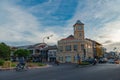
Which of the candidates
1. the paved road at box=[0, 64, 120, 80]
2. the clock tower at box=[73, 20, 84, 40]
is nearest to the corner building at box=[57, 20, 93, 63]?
the clock tower at box=[73, 20, 84, 40]

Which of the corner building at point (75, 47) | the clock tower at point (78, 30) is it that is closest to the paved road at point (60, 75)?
the corner building at point (75, 47)

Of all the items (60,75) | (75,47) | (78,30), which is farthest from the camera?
(78,30)

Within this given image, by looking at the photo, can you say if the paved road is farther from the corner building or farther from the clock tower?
the clock tower

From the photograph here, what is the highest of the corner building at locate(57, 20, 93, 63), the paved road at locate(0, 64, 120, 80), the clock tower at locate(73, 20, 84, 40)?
the clock tower at locate(73, 20, 84, 40)

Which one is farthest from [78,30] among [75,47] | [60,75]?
[60,75]

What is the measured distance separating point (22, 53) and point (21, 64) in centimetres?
5481

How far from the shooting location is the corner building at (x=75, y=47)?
276 feet

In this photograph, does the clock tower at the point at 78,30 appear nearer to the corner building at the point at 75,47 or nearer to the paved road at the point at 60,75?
the corner building at the point at 75,47

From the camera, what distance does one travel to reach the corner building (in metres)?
84.2

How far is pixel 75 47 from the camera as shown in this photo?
84.9 metres

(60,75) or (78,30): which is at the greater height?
(78,30)

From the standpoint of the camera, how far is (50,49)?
9638cm

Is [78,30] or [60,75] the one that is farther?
[78,30]

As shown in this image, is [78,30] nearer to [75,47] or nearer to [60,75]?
[75,47]
